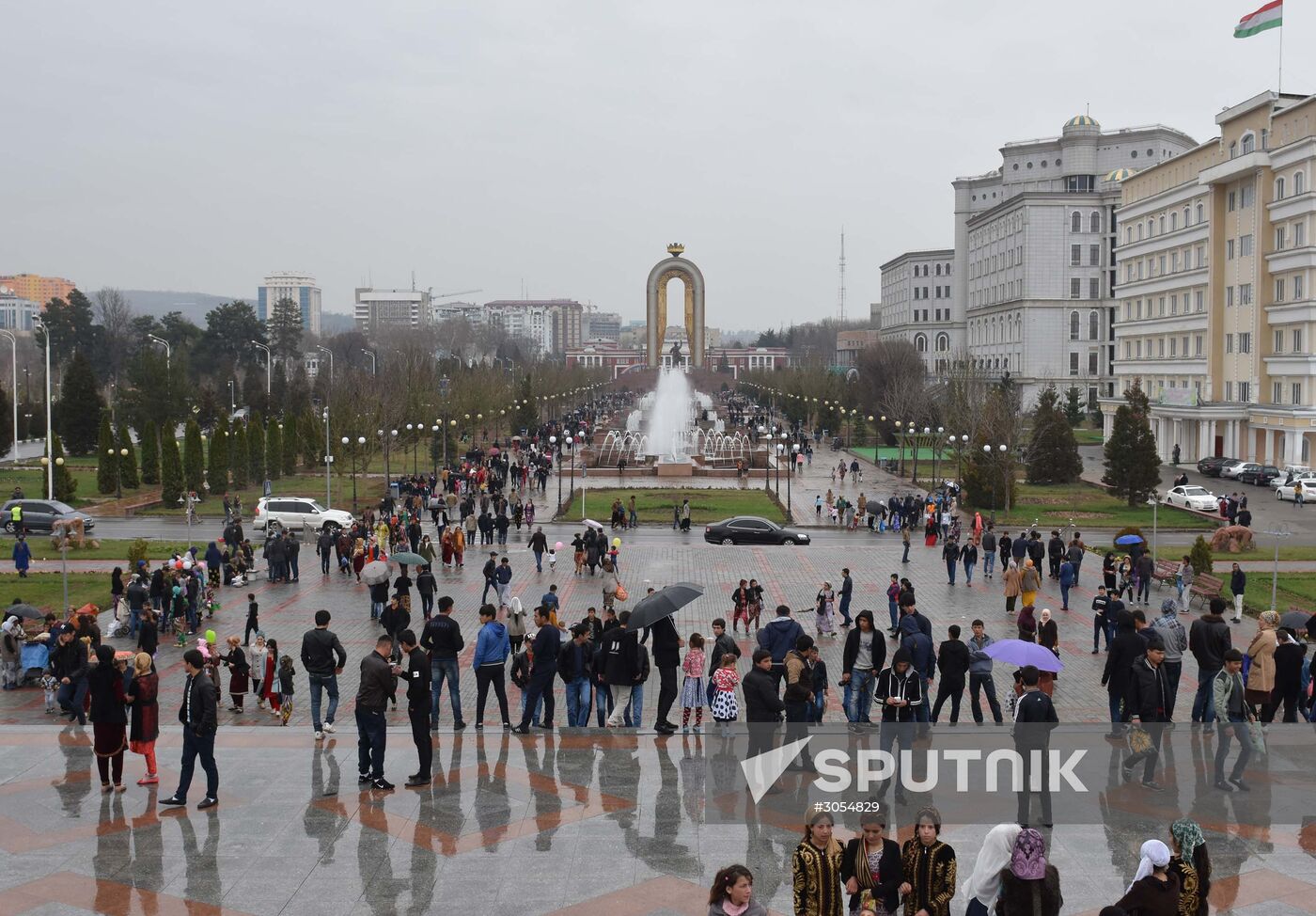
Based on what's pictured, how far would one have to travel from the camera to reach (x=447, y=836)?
973 cm

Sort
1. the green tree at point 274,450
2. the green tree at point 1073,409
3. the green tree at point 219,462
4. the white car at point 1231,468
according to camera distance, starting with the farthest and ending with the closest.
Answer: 1. the green tree at point 1073,409
2. the green tree at point 274,450
3. the white car at point 1231,468
4. the green tree at point 219,462

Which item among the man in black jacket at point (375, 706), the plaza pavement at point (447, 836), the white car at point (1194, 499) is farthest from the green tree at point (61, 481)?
the white car at point (1194, 499)

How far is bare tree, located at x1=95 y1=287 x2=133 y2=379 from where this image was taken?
96438mm

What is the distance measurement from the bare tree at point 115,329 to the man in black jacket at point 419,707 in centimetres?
9276

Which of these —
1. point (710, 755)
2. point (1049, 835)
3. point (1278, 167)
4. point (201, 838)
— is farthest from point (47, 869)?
point (1278, 167)

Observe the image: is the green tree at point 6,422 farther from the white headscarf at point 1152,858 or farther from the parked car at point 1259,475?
the white headscarf at point 1152,858

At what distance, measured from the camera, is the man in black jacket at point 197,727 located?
10.3 meters

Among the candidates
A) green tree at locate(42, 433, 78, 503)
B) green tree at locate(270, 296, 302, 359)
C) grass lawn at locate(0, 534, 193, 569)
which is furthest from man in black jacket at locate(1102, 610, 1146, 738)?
green tree at locate(270, 296, 302, 359)

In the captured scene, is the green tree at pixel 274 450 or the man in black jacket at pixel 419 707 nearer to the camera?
the man in black jacket at pixel 419 707

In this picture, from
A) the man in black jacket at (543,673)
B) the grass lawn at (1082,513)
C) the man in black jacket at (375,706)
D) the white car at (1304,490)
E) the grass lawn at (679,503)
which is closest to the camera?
the man in black jacket at (375,706)

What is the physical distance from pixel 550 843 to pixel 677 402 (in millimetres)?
89030

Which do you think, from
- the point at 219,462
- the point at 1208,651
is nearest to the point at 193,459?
the point at 219,462

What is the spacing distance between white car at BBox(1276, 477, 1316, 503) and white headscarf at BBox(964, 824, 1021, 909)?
39299 millimetres

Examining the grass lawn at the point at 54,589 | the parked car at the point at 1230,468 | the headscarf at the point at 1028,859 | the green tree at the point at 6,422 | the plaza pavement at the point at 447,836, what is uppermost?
the green tree at the point at 6,422
